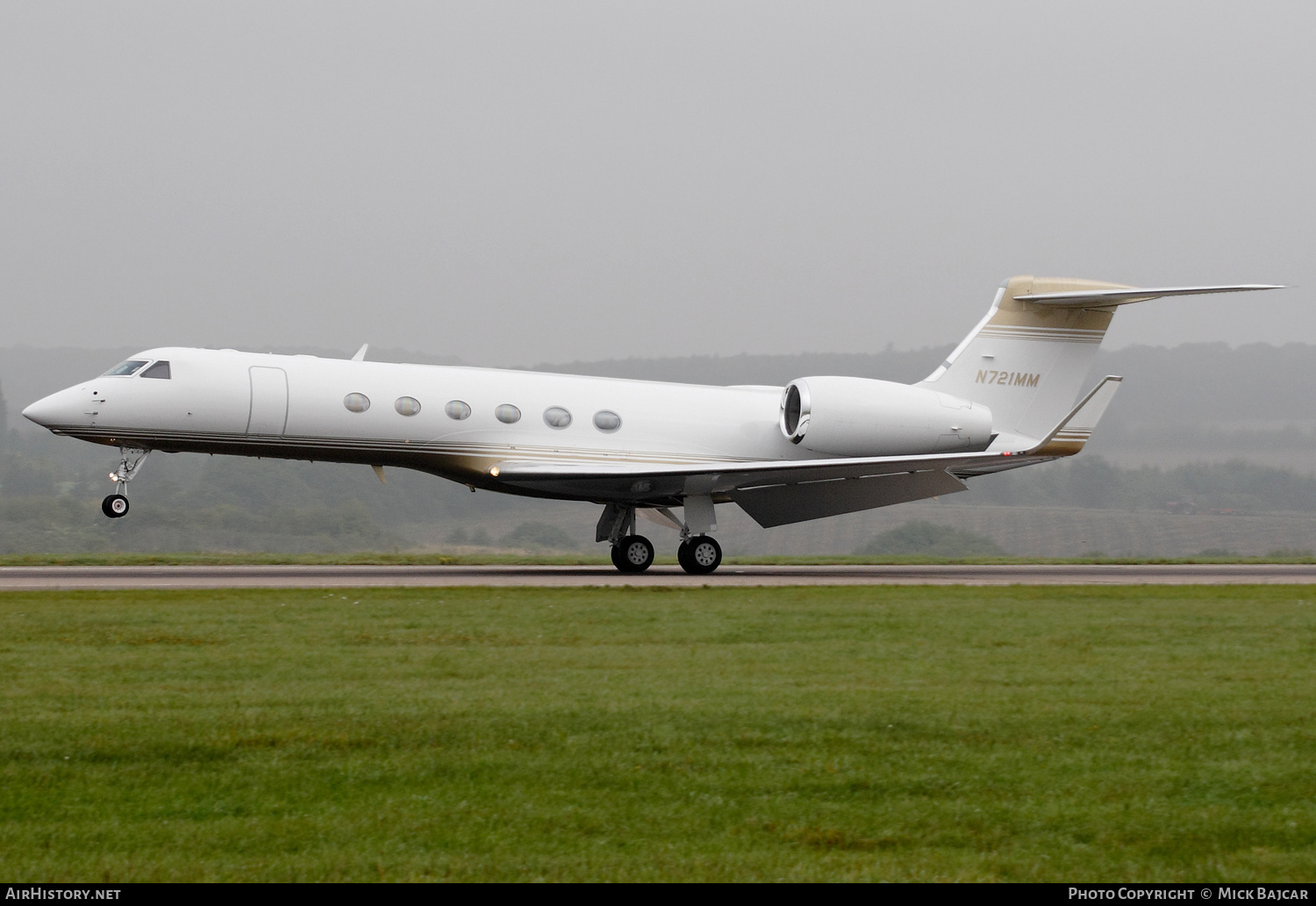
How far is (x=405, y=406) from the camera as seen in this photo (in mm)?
22875

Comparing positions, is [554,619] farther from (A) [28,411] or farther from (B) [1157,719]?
(A) [28,411]

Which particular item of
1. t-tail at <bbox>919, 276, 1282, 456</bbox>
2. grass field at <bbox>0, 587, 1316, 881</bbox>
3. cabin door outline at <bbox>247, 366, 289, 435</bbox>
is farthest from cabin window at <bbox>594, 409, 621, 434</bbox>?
grass field at <bbox>0, 587, 1316, 881</bbox>

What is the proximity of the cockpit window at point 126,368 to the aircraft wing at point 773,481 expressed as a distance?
6.47 metres

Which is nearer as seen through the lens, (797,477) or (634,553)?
(797,477)

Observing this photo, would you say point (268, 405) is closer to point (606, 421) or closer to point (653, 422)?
point (606, 421)

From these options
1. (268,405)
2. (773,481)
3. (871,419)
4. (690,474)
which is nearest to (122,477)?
(268,405)

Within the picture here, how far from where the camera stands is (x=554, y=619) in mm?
14258

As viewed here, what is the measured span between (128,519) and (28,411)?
151 feet

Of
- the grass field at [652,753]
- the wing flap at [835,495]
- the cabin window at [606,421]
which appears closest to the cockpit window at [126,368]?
the cabin window at [606,421]

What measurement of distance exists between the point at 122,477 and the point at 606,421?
8.66 meters

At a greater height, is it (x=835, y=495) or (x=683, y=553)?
(x=835, y=495)

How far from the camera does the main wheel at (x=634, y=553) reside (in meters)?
24.3

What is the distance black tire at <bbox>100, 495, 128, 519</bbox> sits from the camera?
22.0 metres

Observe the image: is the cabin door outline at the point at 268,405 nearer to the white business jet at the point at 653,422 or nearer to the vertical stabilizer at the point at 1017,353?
the white business jet at the point at 653,422
